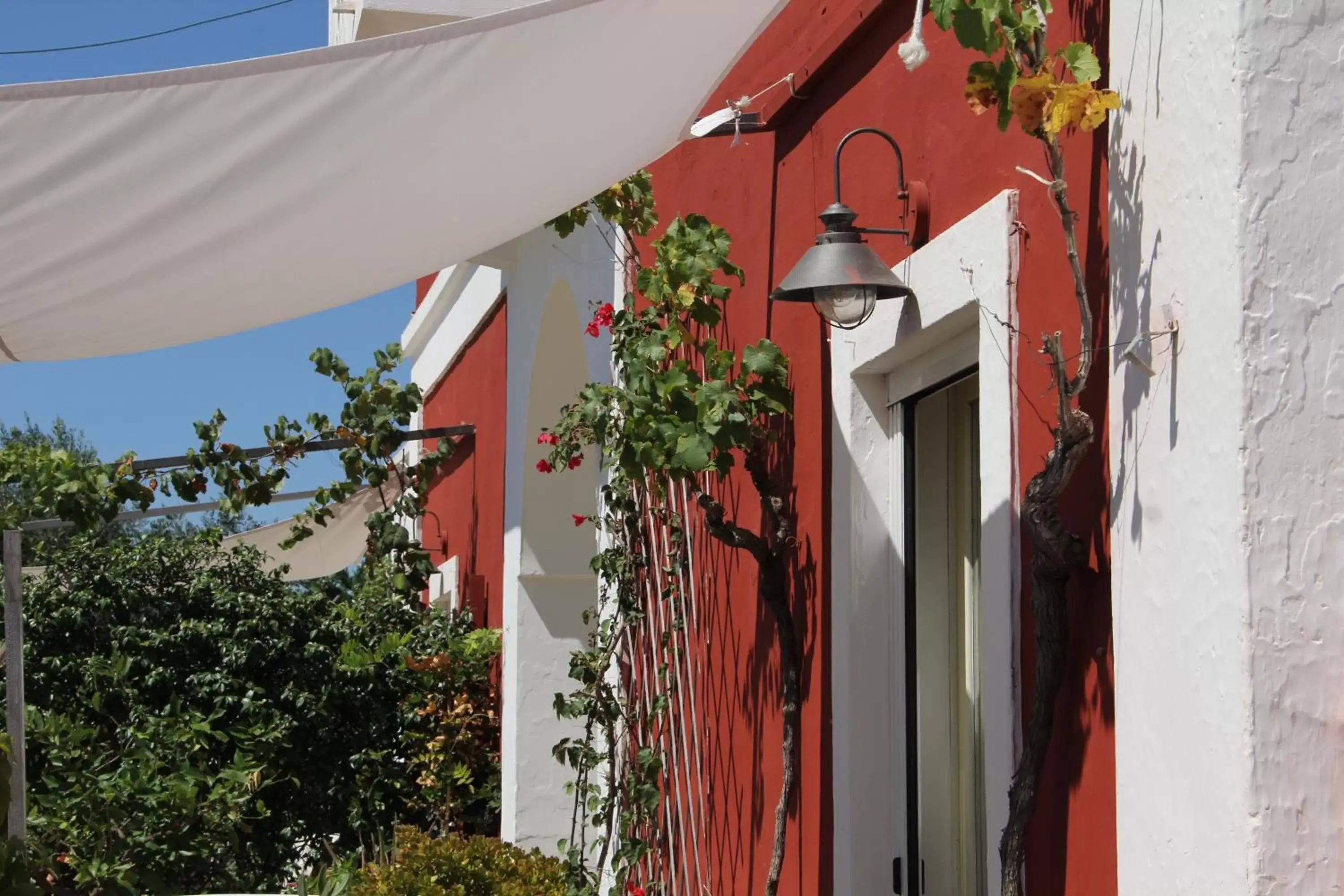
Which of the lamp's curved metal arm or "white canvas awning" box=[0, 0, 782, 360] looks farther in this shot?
the lamp's curved metal arm

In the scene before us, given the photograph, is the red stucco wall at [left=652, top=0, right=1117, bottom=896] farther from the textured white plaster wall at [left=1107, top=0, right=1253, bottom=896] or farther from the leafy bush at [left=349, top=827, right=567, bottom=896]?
the leafy bush at [left=349, top=827, right=567, bottom=896]

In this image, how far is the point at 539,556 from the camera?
7.96 metres

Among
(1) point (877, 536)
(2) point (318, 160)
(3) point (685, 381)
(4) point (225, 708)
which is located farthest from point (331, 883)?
(2) point (318, 160)

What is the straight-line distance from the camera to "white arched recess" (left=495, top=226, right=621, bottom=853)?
764cm

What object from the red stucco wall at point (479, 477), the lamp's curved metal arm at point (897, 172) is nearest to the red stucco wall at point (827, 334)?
the lamp's curved metal arm at point (897, 172)

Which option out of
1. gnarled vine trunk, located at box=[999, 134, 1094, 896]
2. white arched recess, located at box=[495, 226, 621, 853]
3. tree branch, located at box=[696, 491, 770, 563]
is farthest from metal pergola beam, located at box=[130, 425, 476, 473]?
gnarled vine trunk, located at box=[999, 134, 1094, 896]

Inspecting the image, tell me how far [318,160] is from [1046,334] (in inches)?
55.3

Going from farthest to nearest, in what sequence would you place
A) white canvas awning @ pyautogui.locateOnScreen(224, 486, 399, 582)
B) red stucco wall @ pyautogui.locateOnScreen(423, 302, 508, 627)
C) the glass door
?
white canvas awning @ pyautogui.locateOnScreen(224, 486, 399, 582)
red stucco wall @ pyautogui.locateOnScreen(423, 302, 508, 627)
the glass door

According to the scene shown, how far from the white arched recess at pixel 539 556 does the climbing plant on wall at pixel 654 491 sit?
565mm

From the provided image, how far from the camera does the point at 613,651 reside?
19.5 feet

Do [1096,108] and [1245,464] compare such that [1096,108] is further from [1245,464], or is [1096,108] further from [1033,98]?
[1245,464]

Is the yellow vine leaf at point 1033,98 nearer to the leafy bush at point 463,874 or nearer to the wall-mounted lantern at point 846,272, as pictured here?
the wall-mounted lantern at point 846,272

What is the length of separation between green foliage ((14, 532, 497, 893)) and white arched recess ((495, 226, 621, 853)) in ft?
2.56

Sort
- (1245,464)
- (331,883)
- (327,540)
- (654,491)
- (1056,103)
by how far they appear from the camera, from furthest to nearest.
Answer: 1. (327,540)
2. (331,883)
3. (654,491)
4. (1056,103)
5. (1245,464)
